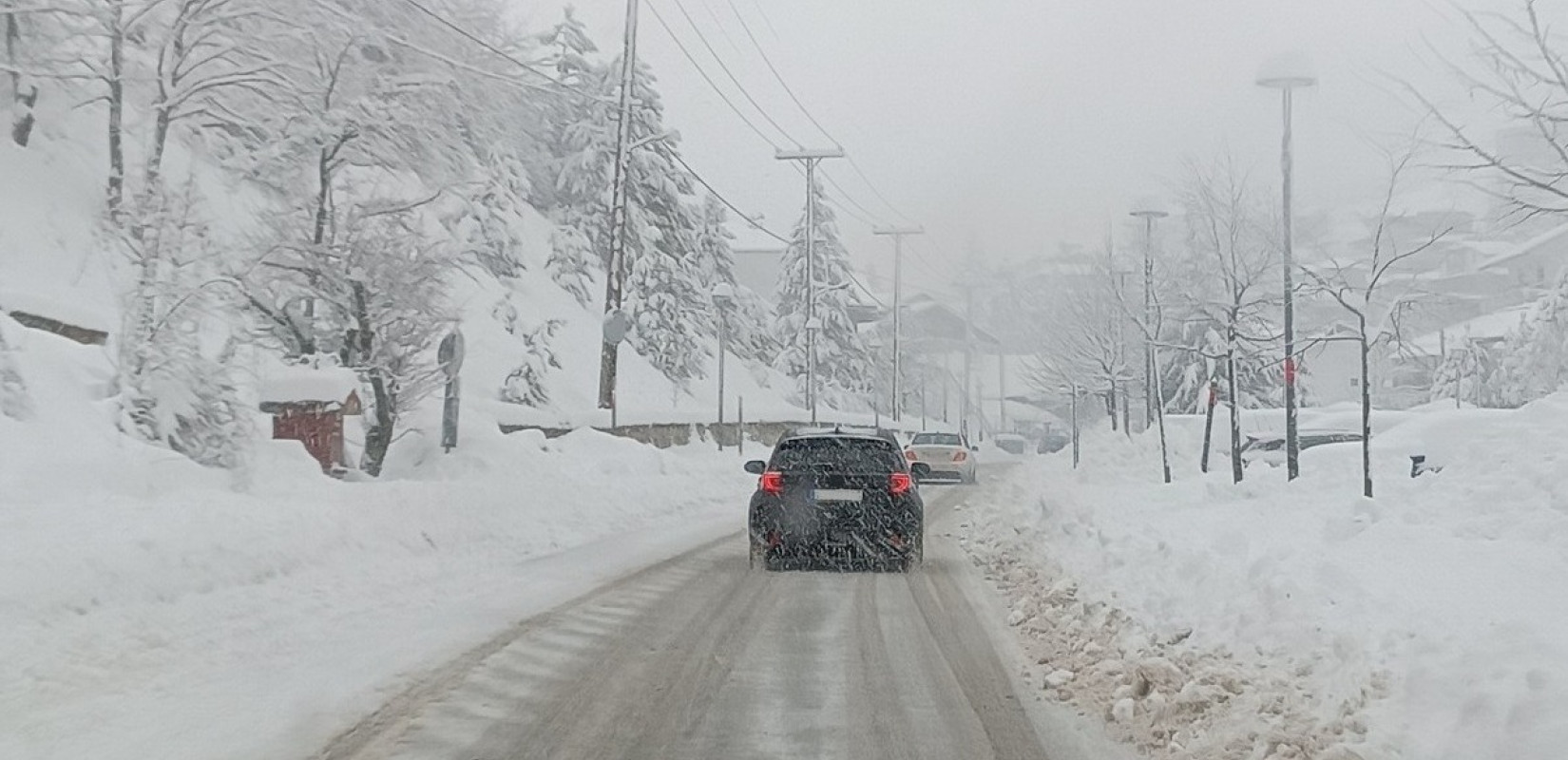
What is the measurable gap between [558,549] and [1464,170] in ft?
33.3

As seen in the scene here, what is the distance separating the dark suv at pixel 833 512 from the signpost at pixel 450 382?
7.54 meters

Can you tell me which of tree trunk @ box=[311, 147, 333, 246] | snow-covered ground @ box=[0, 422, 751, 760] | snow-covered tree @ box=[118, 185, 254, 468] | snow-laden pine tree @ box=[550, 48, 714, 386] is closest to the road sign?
tree trunk @ box=[311, 147, 333, 246]

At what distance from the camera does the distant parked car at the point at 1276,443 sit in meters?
27.6

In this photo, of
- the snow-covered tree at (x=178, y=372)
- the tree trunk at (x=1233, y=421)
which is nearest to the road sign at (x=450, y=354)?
the snow-covered tree at (x=178, y=372)

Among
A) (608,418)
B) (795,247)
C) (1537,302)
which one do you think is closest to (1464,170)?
(608,418)

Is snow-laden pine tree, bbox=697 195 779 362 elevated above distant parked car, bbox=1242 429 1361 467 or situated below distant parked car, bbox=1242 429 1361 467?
above

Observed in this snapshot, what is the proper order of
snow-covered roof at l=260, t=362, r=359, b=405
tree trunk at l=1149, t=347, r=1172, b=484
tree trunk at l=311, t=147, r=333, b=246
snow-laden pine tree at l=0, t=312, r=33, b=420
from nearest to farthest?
snow-laden pine tree at l=0, t=312, r=33, b=420 → snow-covered roof at l=260, t=362, r=359, b=405 → tree trunk at l=311, t=147, r=333, b=246 → tree trunk at l=1149, t=347, r=1172, b=484

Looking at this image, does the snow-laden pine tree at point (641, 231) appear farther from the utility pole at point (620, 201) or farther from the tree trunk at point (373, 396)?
the tree trunk at point (373, 396)

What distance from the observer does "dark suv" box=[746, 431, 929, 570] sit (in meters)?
14.1

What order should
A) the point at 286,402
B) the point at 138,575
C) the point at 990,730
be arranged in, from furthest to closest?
the point at 286,402 < the point at 138,575 < the point at 990,730

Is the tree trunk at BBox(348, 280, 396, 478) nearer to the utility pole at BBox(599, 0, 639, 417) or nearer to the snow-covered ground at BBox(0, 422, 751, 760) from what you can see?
the snow-covered ground at BBox(0, 422, 751, 760)

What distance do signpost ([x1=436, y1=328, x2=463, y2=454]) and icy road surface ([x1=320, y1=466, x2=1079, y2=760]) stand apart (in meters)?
9.01

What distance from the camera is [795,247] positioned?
75.9 metres

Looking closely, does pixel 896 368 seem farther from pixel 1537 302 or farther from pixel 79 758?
pixel 79 758
